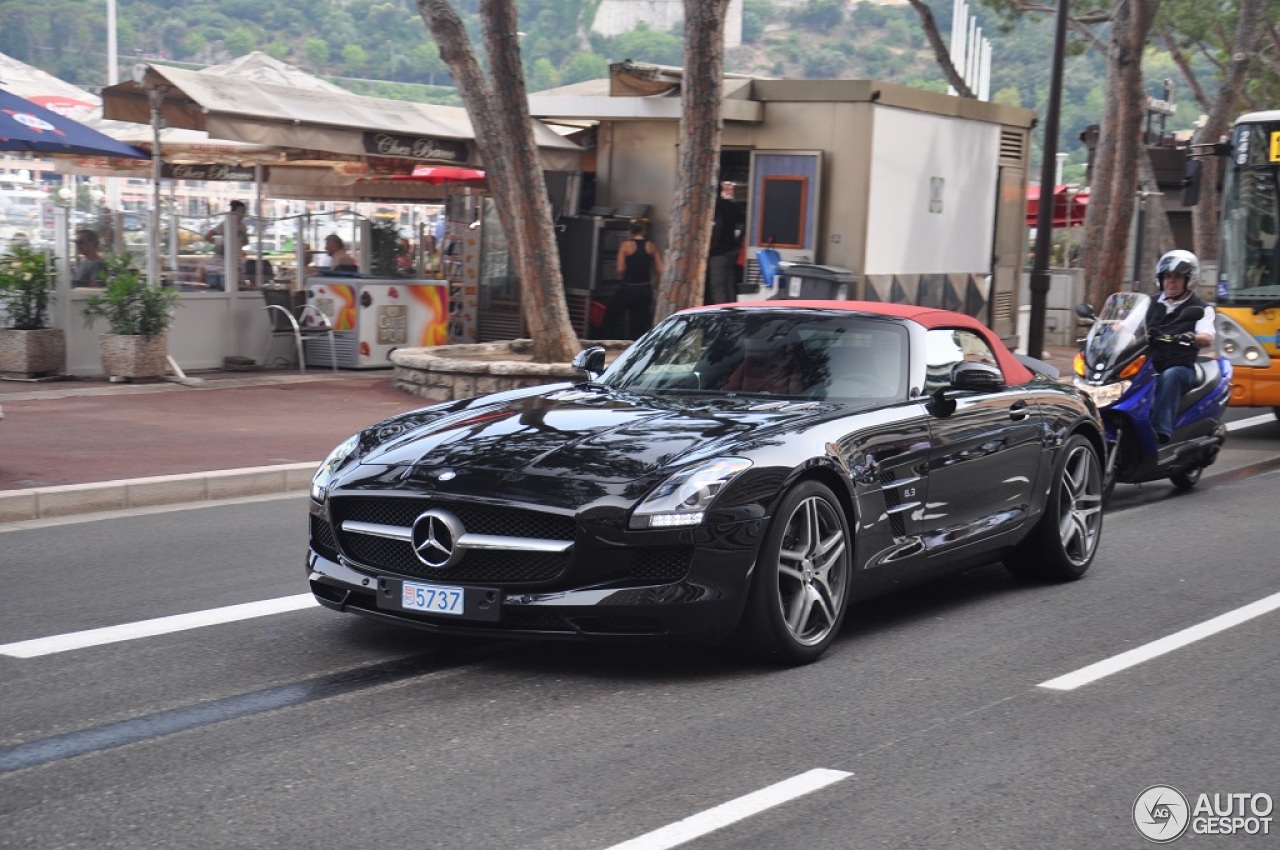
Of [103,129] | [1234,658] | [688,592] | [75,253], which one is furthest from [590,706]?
[103,129]

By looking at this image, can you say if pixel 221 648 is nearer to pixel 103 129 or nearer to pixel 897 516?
pixel 897 516

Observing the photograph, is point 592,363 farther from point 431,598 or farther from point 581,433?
point 431,598

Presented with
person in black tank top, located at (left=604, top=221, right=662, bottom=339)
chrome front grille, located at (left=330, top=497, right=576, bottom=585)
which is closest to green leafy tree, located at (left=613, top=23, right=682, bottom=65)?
person in black tank top, located at (left=604, top=221, right=662, bottom=339)

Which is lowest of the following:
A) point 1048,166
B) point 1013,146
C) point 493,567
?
point 493,567

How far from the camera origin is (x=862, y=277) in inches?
845

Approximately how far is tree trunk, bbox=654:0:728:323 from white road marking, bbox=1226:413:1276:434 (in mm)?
6084

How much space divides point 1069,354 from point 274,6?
8263 cm

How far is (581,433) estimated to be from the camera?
662 cm

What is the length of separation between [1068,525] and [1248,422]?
11053 millimetres

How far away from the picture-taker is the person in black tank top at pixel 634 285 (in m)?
21.9

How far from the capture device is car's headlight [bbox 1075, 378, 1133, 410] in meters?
11.6

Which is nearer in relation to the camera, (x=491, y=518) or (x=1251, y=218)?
(x=491, y=518)

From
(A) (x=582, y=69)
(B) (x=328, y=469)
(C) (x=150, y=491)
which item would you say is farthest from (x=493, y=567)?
(A) (x=582, y=69)

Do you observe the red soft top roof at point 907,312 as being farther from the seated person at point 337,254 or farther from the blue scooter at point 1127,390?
the seated person at point 337,254
